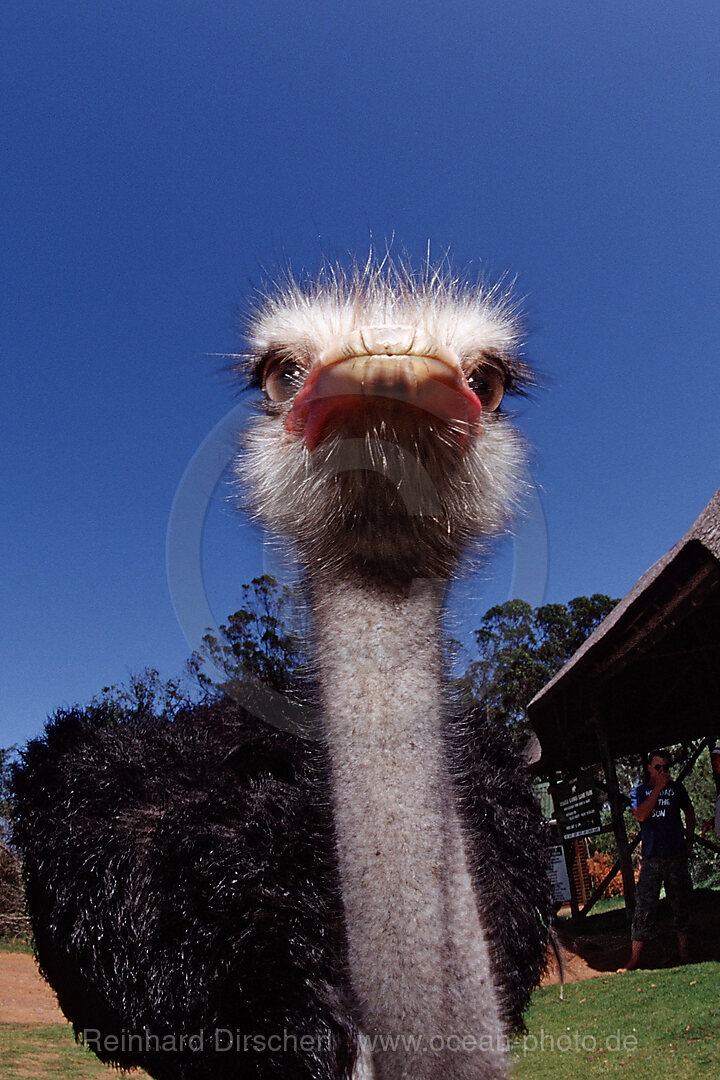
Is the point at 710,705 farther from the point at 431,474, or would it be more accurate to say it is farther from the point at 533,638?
the point at 431,474

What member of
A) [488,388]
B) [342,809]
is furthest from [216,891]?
[488,388]

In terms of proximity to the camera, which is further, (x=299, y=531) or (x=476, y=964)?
(x=299, y=531)

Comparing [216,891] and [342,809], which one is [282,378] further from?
[216,891]

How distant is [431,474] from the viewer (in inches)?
55.5

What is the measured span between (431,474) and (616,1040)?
2.63m

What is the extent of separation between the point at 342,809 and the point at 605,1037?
2.60 metres

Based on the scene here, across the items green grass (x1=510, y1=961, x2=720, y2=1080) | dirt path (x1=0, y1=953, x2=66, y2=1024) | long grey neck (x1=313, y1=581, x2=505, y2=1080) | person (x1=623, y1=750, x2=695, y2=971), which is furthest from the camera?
dirt path (x1=0, y1=953, x2=66, y2=1024)

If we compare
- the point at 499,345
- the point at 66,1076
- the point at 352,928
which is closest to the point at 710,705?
the point at 66,1076

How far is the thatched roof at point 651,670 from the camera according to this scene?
4.42 metres

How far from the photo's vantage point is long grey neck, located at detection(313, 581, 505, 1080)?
3.39ft

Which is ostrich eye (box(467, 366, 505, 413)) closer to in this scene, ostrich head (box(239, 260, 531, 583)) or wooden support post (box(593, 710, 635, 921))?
ostrich head (box(239, 260, 531, 583))

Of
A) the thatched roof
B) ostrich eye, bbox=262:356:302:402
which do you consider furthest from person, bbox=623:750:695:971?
ostrich eye, bbox=262:356:302:402

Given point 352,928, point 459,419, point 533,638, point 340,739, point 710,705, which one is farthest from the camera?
point 533,638

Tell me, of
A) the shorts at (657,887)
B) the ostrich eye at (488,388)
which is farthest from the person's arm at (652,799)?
the ostrich eye at (488,388)
